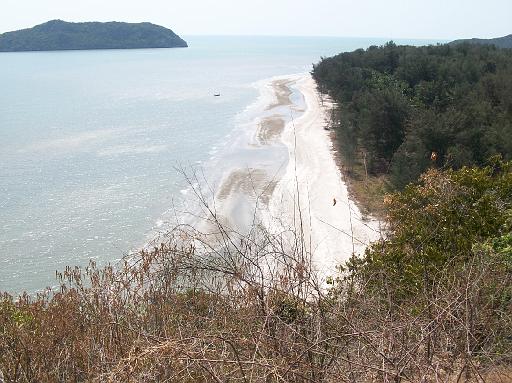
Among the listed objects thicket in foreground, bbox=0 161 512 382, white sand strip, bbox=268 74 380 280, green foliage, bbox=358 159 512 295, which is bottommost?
white sand strip, bbox=268 74 380 280

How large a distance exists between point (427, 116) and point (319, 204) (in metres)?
8.88

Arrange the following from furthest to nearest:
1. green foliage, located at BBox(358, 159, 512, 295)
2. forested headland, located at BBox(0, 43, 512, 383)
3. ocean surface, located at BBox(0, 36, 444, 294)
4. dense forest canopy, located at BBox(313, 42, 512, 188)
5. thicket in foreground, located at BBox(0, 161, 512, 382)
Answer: dense forest canopy, located at BBox(313, 42, 512, 188) < ocean surface, located at BBox(0, 36, 444, 294) < green foliage, located at BBox(358, 159, 512, 295) < forested headland, located at BBox(0, 43, 512, 383) < thicket in foreground, located at BBox(0, 161, 512, 382)

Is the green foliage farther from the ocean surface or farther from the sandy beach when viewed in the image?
the ocean surface

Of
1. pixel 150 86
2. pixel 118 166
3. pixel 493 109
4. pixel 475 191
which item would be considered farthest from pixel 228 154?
pixel 150 86

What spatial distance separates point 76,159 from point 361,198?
26.7 metres

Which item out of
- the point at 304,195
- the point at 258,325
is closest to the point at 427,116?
the point at 304,195

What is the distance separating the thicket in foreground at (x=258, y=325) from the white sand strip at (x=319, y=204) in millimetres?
7280

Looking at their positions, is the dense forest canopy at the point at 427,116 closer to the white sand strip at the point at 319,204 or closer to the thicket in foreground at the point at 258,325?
the white sand strip at the point at 319,204

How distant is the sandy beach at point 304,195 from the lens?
1006 inches

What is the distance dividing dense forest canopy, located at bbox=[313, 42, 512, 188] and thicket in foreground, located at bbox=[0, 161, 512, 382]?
23.5 feet

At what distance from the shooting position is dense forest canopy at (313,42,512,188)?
29.4 metres

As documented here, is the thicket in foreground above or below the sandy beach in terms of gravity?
above

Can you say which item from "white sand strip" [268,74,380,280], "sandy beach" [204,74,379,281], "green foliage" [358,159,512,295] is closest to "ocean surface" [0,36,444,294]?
"sandy beach" [204,74,379,281]

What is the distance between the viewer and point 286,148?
49.1 meters
